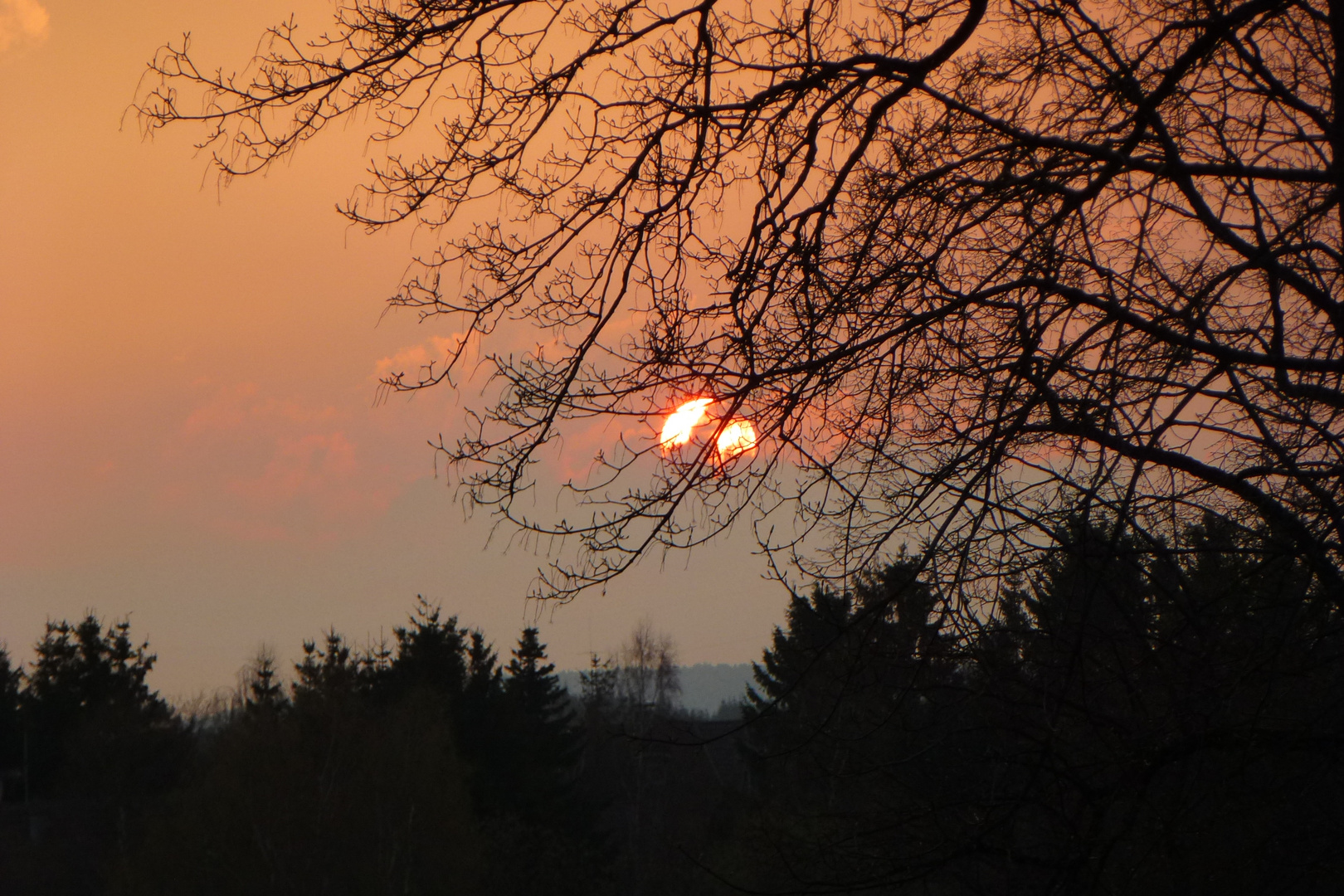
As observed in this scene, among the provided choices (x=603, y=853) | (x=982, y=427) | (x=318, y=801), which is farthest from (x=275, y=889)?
(x=982, y=427)

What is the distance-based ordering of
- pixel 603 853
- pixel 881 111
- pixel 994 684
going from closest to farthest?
1. pixel 881 111
2. pixel 994 684
3. pixel 603 853

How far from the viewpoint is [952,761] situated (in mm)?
5793

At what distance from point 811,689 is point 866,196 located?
2241 mm

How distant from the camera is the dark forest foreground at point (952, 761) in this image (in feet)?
14.2

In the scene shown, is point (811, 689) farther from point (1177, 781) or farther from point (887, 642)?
point (1177, 781)

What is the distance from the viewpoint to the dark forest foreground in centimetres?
434

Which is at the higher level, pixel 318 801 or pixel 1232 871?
pixel 318 801

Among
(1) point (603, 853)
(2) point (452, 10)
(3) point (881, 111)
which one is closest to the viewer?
(2) point (452, 10)

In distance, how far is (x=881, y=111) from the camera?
4348 millimetres

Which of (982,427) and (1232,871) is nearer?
(982,427)

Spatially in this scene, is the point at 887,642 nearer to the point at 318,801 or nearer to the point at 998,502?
the point at 998,502

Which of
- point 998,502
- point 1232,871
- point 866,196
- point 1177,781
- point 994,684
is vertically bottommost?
point 1232,871

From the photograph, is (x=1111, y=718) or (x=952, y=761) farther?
(x=952, y=761)

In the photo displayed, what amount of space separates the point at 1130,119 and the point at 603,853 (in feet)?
118
